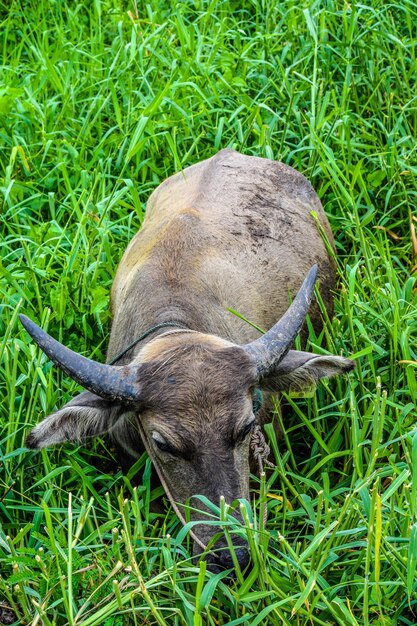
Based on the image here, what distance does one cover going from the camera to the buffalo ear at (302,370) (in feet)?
14.3

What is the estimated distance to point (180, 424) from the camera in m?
3.94

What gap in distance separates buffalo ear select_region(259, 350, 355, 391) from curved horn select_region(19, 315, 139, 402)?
58cm

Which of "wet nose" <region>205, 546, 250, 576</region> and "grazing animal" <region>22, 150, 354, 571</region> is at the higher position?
"grazing animal" <region>22, 150, 354, 571</region>

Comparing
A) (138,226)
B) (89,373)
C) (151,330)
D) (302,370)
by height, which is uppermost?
(89,373)

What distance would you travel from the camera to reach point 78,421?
4258 mm

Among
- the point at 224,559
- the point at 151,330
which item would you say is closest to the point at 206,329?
the point at 151,330

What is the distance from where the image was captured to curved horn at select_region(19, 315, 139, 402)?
4.06 meters

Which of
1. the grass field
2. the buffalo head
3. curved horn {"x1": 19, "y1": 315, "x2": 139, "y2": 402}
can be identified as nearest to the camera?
the grass field

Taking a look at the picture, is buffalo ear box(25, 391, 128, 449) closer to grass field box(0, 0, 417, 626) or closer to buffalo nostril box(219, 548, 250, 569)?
grass field box(0, 0, 417, 626)

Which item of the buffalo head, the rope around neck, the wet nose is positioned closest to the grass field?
the wet nose

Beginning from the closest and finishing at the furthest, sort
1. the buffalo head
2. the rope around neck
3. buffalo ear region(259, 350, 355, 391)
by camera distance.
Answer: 1. the buffalo head
2. buffalo ear region(259, 350, 355, 391)
3. the rope around neck

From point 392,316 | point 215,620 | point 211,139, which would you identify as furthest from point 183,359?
point 211,139

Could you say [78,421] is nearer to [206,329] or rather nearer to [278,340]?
[206,329]

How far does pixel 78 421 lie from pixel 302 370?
0.97 m
